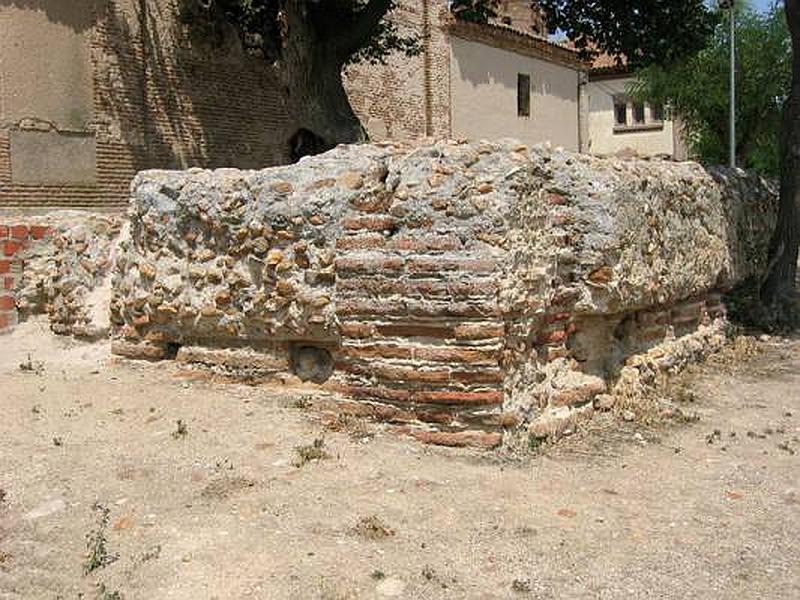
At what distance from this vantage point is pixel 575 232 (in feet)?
16.5

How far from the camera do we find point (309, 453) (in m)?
4.19

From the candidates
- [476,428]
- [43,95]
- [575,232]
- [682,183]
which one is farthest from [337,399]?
[43,95]

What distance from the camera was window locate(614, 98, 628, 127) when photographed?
104 ft

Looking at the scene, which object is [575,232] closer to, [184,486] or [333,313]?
[333,313]

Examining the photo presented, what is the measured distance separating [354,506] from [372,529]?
0.87 ft

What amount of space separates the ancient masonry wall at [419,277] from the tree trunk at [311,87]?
20.8 ft

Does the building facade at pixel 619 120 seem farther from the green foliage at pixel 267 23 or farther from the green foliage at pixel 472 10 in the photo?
the green foliage at pixel 472 10

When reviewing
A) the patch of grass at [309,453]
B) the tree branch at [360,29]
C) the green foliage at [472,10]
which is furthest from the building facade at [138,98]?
the patch of grass at [309,453]

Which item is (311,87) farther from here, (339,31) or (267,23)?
(267,23)

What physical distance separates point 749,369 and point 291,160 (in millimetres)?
8833

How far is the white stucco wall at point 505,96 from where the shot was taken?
63.5 ft

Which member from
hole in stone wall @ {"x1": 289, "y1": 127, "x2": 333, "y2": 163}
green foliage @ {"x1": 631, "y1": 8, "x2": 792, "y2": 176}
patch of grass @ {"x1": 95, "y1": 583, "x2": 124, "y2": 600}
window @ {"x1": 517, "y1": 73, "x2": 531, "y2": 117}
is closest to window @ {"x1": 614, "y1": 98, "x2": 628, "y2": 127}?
green foliage @ {"x1": 631, "y1": 8, "x2": 792, "y2": 176}

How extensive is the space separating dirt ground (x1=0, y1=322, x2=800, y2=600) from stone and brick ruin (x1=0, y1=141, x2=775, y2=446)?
10.9 inches

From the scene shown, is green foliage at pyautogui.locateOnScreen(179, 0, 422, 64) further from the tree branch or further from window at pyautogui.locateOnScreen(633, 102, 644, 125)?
window at pyautogui.locateOnScreen(633, 102, 644, 125)
